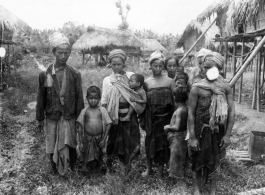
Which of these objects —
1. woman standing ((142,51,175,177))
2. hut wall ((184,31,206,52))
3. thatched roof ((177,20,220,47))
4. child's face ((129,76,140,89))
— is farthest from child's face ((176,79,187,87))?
hut wall ((184,31,206,52))

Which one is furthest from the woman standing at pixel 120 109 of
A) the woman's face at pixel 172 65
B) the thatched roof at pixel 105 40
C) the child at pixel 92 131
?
the thatched roof at pixel 105 40

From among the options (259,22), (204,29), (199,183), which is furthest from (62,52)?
(204,29)

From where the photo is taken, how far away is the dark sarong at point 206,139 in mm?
3016

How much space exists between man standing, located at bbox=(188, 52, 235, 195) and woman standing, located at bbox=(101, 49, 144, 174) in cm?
79

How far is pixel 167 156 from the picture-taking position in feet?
12.0

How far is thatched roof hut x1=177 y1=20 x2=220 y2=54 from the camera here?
1611cm

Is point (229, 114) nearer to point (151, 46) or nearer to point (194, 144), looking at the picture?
point (194, 144)

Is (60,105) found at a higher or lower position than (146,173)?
higher

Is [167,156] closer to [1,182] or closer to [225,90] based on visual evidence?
[225,90]

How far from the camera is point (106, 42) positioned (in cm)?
1869

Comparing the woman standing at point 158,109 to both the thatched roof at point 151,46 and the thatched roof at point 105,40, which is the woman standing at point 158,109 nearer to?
the thatched roof at point 105,40

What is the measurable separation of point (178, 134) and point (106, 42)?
1602cm

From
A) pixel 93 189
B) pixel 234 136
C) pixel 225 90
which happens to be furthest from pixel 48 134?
pixel 234 136

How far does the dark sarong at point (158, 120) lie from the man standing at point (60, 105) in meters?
0.94
